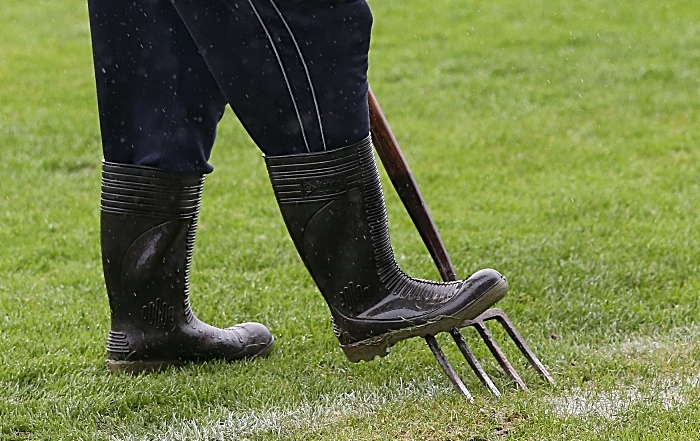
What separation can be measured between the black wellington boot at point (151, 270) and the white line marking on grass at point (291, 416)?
15.7 inches

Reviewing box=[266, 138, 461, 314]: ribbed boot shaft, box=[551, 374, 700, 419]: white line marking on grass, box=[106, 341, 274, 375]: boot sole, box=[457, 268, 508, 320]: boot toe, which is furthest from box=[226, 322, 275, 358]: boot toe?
box=[551, 374, 700, 419]: white line marking on grass

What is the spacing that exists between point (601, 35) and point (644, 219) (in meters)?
4.43

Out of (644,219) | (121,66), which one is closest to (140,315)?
(121,66)

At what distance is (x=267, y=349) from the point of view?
317cm

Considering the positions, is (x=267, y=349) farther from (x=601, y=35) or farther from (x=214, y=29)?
(x=601, y=35)

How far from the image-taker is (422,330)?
265 centimetres

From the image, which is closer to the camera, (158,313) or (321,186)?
(321,186)

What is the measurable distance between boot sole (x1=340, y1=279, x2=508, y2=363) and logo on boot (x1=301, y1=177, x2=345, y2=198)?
0.42 m

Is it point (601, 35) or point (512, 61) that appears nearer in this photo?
point (512, 61)

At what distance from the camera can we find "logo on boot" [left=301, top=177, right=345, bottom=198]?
2.53 metres

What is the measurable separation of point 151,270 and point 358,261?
68 cm

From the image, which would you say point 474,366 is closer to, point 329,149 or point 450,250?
point 329,149

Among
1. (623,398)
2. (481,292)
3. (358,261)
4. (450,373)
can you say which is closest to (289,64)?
(358,261)

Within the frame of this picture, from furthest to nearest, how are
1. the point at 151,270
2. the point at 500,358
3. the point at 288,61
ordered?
1. the point at 151,270
2. the point at 500,358
3. the point at 288,61
